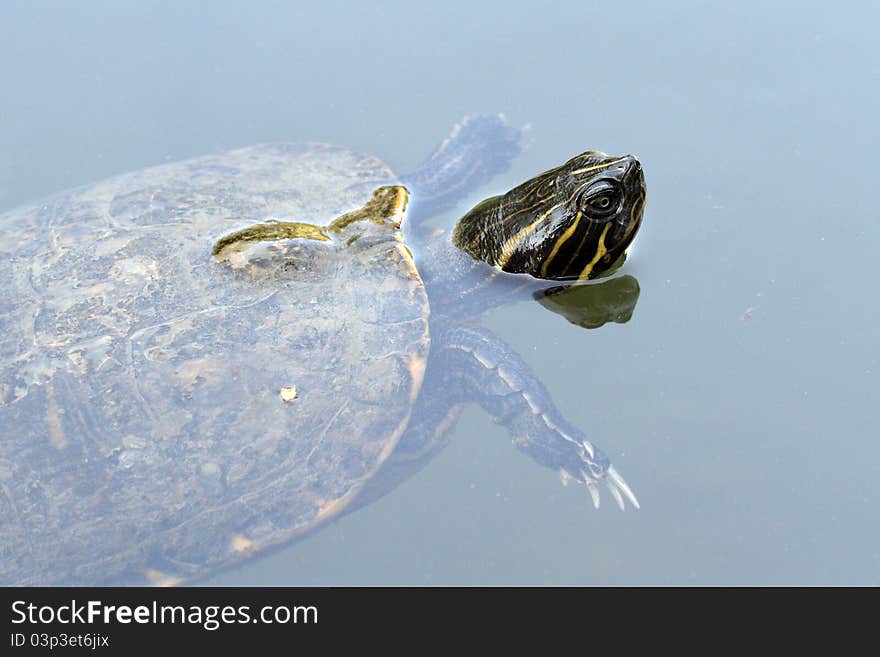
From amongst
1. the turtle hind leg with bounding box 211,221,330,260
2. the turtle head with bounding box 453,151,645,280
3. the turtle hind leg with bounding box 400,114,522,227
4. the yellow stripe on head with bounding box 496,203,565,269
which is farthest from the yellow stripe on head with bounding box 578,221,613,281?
the turtle hind leg with bounding box 211,221,330,260

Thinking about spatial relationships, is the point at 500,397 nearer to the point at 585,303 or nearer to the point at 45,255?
the point at 585,303

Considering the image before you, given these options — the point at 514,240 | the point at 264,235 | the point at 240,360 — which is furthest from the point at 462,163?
the point at 240,360


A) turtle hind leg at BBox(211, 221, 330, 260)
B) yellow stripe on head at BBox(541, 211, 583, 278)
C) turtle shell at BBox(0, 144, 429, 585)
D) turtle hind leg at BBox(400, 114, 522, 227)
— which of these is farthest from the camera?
turtle hind leg at BBox(400, 114, 522, 227)

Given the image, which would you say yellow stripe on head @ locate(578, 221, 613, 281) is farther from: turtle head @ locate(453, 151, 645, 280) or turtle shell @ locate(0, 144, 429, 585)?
turtle shell @ locate(0, 144, 429, 585)

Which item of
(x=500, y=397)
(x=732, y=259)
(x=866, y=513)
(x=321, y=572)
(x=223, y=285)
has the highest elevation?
(x=223, y=285)

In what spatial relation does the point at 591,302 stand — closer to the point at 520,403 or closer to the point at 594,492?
the point at 520,403

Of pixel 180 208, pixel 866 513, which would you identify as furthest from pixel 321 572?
pixel 866 513

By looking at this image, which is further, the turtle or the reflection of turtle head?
the reflection of turtle head
